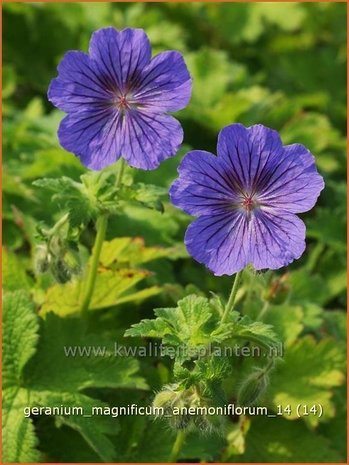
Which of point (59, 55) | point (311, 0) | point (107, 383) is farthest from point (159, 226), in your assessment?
point (311, 0)

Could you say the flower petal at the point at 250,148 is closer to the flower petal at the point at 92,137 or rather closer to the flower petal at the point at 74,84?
the flower petal at the point at 92,137

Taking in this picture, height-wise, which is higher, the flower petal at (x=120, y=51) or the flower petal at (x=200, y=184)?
the flower petal at (x=120, y=51)

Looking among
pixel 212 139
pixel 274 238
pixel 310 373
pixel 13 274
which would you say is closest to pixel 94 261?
pixel 13 274

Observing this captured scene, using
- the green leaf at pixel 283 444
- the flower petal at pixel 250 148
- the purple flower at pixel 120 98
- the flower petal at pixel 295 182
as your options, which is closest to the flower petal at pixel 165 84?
the purple flower at pixel 120 98

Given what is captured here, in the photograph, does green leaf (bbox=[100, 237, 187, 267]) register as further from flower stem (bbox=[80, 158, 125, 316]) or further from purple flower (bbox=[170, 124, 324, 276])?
purple flower (bbox=[170, 124, 324, 276])

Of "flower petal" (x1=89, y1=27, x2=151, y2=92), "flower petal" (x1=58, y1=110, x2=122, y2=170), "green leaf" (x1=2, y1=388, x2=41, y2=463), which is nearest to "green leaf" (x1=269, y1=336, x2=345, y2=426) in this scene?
"green leaf" (x1=2, y1=388, x2=41, y2=463)

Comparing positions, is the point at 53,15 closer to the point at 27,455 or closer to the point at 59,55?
the point at 59,55

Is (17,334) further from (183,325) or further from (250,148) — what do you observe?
(250,148)
